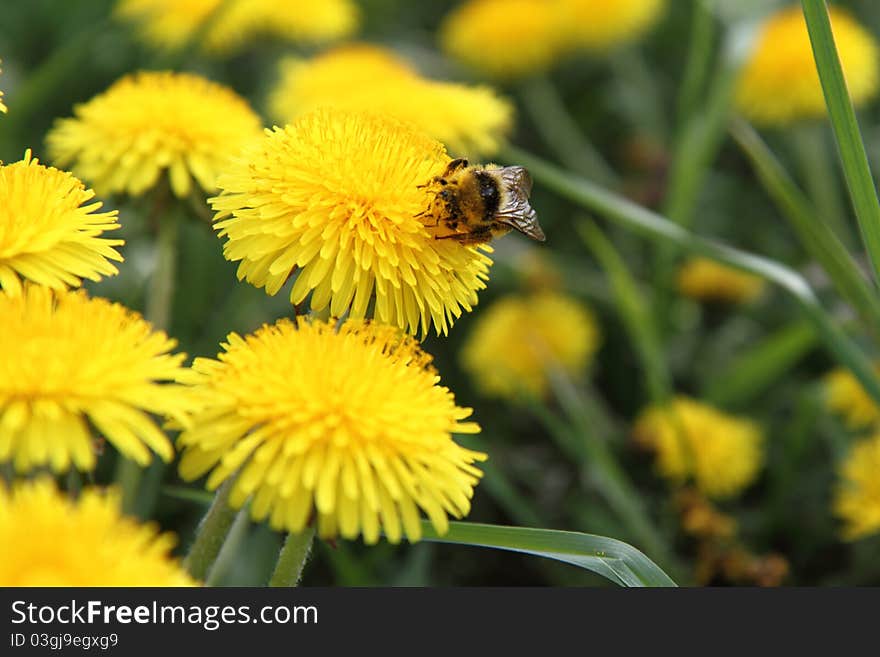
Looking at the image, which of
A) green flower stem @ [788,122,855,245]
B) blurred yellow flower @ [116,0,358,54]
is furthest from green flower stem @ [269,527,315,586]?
green flower stem @ [788,122,855,245]

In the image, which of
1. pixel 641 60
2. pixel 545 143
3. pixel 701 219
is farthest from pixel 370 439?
pixel 641 60

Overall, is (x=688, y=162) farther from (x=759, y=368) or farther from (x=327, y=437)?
(x=327, y=437)

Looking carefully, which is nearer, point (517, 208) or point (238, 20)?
point (517, 208)

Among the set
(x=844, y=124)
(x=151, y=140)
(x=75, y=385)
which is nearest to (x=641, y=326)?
(x=844, y=124)

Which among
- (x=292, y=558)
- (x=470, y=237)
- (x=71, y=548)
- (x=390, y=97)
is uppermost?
(x=390, y=97)

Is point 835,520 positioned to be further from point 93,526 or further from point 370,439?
point 93,526

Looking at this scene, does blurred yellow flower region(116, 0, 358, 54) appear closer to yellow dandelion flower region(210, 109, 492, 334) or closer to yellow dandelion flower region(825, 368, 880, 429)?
yellow dandelion flower region(210, 109, 492, 334)

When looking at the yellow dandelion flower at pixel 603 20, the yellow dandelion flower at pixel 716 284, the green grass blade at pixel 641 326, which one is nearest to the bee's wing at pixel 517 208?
the green grass blade at pixel 641 326

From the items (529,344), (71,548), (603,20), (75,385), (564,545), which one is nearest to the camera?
(71,548)
